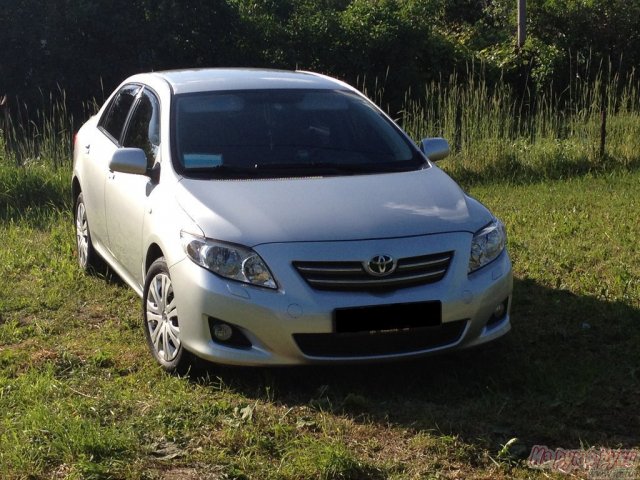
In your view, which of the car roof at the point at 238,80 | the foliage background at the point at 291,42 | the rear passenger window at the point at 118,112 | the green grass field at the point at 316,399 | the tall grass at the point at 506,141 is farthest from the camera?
the foliage background at the point at 291,42

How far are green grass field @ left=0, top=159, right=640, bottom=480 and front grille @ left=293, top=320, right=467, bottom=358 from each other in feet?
0.73

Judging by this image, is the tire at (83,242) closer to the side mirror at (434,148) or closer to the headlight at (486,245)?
the side mirror at (434,148)

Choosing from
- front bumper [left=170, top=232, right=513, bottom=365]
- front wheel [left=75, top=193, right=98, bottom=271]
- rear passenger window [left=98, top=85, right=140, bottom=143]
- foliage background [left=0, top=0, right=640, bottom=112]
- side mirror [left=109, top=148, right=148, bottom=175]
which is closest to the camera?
front bumper [left=170, top=232, right=513, bottom=365]

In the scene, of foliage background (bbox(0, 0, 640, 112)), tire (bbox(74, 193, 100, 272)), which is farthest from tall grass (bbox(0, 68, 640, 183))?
tire (bbox(74, 193, 100, 272))

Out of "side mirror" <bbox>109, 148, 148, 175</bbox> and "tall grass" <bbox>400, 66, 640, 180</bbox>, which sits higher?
"side mirror" <bbox>109, 148, 148, 175</bbox>

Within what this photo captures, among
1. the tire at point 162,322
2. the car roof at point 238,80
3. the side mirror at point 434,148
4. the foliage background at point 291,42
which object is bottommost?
the foliage background at point 291,42

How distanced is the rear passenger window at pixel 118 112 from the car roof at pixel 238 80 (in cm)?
29

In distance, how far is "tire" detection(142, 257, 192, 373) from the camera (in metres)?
5.40

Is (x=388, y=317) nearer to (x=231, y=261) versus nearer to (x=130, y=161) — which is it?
(x=231, y=261)

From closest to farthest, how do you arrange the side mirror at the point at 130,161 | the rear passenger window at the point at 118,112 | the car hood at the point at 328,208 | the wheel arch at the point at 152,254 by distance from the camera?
the car hood at the point at 328,208, the wheel arch at the point at 152,254, the side mirror at the point at 130,161, the rear passenger window at the point at 118,112

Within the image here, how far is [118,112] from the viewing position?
24.3ft

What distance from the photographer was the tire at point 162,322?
17.7ft

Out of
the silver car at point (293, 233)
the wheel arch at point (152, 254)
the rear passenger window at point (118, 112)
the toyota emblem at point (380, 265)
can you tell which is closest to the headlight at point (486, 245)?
the silver car at point (293, 233)

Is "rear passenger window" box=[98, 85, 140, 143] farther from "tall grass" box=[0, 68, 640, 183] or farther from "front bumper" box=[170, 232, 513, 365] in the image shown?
"tall grass" box=[0, 68, 640, 183]
